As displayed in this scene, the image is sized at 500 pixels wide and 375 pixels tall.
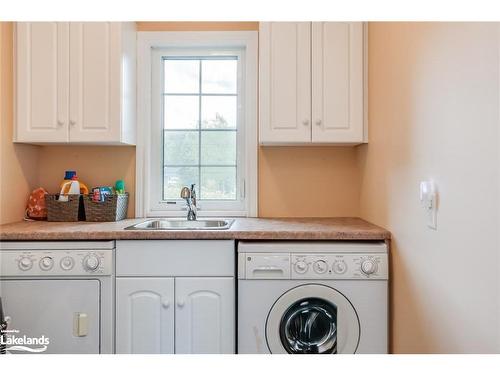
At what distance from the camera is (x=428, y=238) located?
4.60 ft

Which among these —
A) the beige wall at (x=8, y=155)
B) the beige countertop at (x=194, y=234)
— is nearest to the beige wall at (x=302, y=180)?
the beige countertop at (x=194, y=234)

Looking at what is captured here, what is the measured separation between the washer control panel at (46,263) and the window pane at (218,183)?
926mm

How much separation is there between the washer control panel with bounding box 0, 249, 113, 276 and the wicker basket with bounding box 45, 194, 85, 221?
1.41ft

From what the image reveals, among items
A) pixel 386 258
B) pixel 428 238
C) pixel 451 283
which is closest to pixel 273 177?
pixel 386 258

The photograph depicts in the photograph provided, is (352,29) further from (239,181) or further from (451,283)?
(451,283)

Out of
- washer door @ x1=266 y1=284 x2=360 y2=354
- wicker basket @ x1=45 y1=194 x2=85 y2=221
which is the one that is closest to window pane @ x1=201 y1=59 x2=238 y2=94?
wicker basket @ x1=45 y1=194 x2=85 y2=221

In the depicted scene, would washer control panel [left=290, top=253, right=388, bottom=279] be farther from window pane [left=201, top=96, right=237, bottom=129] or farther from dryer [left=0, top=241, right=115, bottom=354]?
window pane [left=201, top=96, right=237, bottom=129]

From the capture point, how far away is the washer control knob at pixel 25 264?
5.84 feet

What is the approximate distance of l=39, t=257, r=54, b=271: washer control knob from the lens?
178cm

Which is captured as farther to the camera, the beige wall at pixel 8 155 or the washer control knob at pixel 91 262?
the beige wall at pixel 8 155

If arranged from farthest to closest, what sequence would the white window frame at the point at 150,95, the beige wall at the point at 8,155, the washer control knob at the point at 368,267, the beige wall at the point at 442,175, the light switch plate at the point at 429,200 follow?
1. the white window frame at the point at 150,95
2. the beige wall at the point at 8,155
3. the washer control knob at the point at 368,267
4. the light switch plate at the point at 429,200
5. the beige wall at the point at 442,175

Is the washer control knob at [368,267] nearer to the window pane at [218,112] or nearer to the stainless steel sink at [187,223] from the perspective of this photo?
the stainless steel sink at [187,223]

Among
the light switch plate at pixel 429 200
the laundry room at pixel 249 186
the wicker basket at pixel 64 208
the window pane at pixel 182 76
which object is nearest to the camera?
the laundry room at pixel 249 186

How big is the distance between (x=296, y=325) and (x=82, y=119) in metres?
1.66
